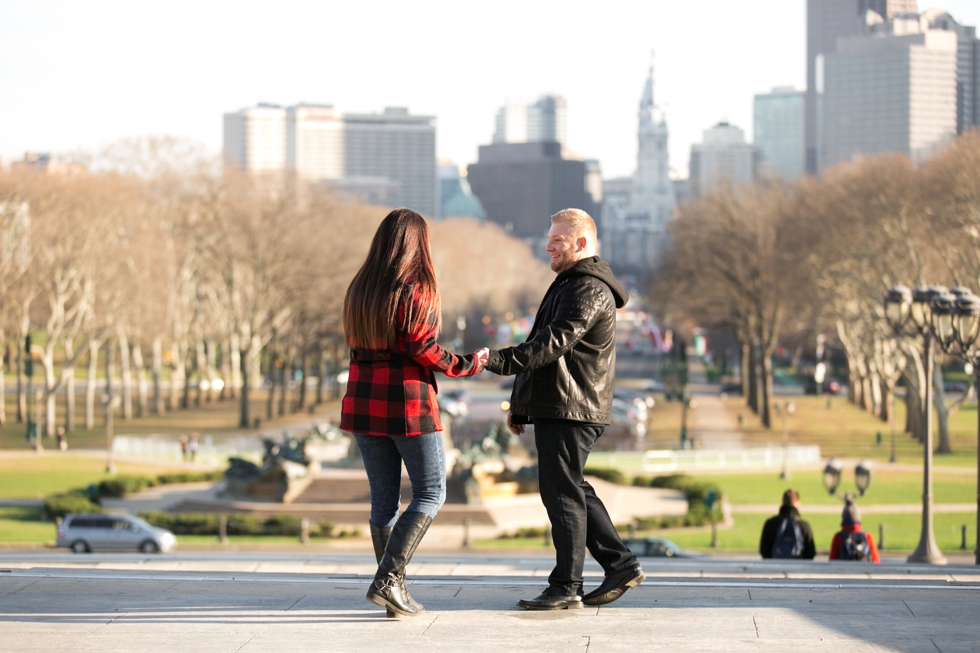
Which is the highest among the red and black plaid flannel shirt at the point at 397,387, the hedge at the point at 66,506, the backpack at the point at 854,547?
the red and black plaid flannel shirt at the point at 397,387

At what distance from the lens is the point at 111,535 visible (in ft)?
91.4

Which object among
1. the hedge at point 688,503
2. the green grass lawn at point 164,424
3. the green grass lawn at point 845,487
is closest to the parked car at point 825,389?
the green grass lawn at point 164,424

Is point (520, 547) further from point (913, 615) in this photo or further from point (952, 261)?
point (952, 261)

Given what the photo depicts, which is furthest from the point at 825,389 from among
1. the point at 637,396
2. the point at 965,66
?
the point at 965,66

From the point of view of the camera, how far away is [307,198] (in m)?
63.6

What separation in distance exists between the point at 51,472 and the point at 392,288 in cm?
3875

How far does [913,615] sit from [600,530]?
1731 mm

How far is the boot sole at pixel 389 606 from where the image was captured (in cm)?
655

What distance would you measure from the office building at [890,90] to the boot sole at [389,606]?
122 meters

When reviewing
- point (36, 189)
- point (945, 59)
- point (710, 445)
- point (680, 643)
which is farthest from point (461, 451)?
point (945, 59)

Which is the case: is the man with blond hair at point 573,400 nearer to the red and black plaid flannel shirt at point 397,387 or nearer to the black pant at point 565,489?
the black pant at point 565,489

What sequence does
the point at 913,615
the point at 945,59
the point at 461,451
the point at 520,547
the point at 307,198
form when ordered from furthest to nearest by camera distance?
1. the point at 945,59
2. the point at 307,198
3. the point at 461,451
4. the point at 520,547
5. the point at 913,615

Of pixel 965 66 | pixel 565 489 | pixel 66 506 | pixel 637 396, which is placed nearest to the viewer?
pixel 565 489

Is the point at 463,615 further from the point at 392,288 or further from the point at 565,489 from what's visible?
the point at 392,288
